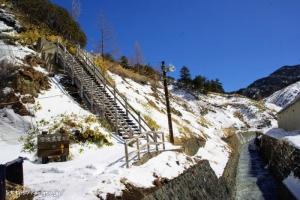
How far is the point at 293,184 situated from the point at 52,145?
38.4 feet

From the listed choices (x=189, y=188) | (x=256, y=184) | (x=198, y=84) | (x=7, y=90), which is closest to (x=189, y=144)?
(x=256, y=184)

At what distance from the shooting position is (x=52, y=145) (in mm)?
15664

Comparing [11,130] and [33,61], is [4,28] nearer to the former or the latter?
[33,61]

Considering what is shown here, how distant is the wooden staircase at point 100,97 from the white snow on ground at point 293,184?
808 centimetres

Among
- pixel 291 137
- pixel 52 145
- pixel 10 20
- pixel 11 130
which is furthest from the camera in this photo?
pixel 10 20

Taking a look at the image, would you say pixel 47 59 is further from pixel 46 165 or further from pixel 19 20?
pixel 46 165

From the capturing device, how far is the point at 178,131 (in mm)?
29359

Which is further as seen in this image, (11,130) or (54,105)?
(54,105)

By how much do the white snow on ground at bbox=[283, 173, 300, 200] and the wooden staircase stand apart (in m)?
8.08

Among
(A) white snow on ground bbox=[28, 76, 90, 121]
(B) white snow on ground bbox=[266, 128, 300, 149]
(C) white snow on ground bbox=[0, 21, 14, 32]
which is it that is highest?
(C) white snow on ground bbox=[0, 21, 14, 32]

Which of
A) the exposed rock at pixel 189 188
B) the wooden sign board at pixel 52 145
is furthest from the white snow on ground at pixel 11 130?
the exposed rock at pixel 189 188

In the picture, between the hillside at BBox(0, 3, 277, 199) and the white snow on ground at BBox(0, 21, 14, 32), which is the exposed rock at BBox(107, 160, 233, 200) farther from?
the white snow on ground at BBox(0, 21, 14, 32)

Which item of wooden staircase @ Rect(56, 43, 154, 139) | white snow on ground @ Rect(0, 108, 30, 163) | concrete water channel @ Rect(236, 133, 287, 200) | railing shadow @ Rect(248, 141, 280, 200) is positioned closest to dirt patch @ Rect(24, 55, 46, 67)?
wooden staircase @ Rect(56, 43, 154, 139)

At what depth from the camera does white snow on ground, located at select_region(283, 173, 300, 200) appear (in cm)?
1673
